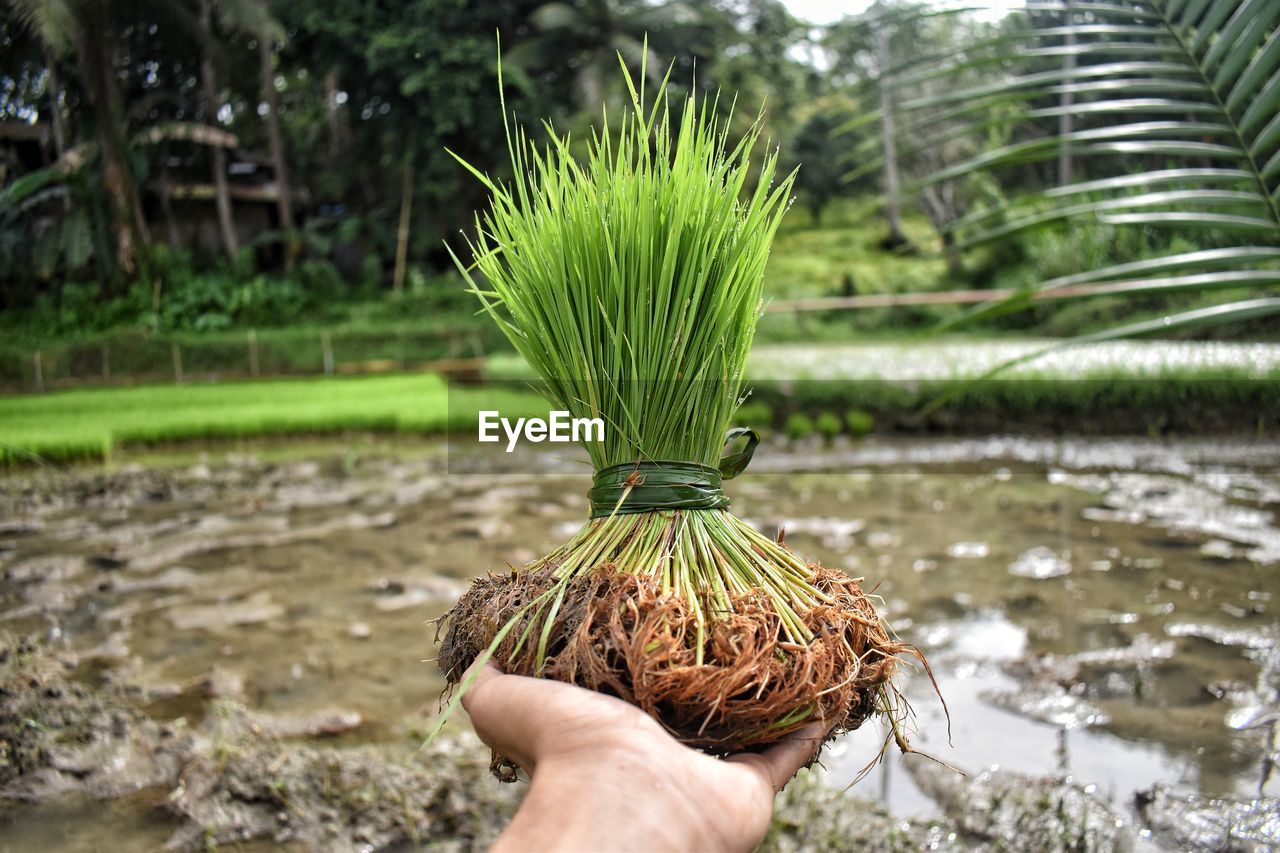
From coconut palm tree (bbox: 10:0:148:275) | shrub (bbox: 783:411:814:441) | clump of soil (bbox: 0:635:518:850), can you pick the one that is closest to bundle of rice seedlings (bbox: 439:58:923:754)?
clump of soil (bbox: 0:635:518:850)

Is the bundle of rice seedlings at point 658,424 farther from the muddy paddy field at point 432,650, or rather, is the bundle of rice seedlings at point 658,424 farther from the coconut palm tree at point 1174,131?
the muddy paddy field at point 432,650

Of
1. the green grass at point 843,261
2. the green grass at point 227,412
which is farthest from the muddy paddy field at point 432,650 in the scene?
the green grass at point 843,261

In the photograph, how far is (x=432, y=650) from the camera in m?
3.37

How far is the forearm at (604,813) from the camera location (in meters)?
0.64

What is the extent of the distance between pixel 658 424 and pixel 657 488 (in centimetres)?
7

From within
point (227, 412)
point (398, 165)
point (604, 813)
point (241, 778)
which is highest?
point (398, 165)

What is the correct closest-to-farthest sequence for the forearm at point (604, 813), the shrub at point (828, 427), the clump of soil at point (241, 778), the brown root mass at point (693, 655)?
the forearm at point (604, 813) → the brown root mass at point (693, 655) → the clump of soil at point (241, 778) → the shrub at point (828, 427)

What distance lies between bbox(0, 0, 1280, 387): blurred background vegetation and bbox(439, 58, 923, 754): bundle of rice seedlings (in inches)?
10.2

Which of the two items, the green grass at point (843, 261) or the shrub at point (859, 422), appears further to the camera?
the green grass at point (843, 261)

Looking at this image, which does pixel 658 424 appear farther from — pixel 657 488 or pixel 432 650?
pixel 432 650

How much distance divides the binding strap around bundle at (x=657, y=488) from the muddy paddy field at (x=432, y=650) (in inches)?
55.4

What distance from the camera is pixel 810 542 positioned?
4.87 metres

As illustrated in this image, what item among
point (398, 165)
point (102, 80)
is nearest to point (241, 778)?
point (102, 80)

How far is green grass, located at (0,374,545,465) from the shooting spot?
556cm
